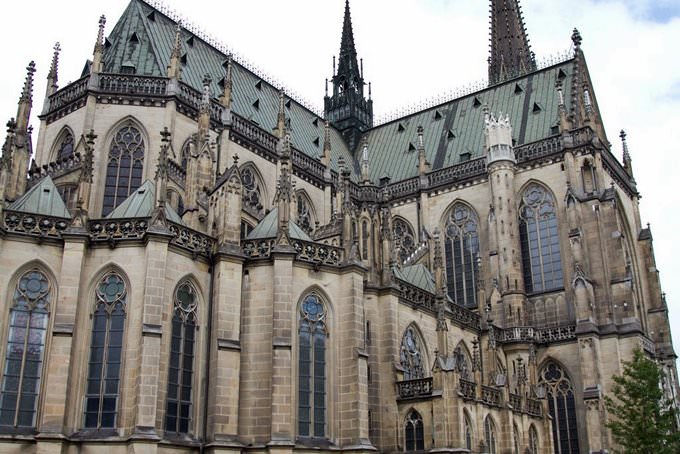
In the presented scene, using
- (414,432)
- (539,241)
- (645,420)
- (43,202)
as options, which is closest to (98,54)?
(43,202)

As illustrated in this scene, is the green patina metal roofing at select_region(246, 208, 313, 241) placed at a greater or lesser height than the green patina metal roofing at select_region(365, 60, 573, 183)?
lesser

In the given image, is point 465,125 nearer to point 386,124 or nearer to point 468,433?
point 386,124

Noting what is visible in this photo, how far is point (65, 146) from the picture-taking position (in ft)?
118

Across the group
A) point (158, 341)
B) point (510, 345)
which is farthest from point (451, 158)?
point (158, 341)

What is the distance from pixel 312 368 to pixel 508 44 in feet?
150

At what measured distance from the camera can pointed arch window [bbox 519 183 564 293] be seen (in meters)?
43.3

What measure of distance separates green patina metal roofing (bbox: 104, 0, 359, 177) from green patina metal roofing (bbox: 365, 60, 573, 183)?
3782 mm

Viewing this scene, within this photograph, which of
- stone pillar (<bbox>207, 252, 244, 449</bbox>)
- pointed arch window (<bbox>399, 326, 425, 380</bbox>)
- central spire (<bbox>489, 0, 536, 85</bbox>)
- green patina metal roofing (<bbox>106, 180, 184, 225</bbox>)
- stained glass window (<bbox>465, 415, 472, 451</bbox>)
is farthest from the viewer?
central spire (<bbox>489, 0, 536, 85</bbox>)

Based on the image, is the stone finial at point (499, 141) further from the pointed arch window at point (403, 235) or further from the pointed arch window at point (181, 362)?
the pointed arch window at point (181, 362)

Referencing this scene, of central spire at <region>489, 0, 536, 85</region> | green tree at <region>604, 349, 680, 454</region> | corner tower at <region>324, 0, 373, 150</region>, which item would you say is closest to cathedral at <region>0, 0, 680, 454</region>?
corner tower at <region>324, 0, 373, 150</region>

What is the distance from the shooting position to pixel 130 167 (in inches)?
1378

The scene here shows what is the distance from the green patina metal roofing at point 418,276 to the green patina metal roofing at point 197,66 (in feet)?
39.2

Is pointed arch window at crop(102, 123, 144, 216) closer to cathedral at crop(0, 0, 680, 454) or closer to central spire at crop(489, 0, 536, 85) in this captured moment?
cathedral at crop(0, 0, 680, 454)

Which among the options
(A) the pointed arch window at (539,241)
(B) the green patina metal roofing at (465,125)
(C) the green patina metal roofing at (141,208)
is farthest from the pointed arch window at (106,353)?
(B) the green patina metal roofing at (465,125)
